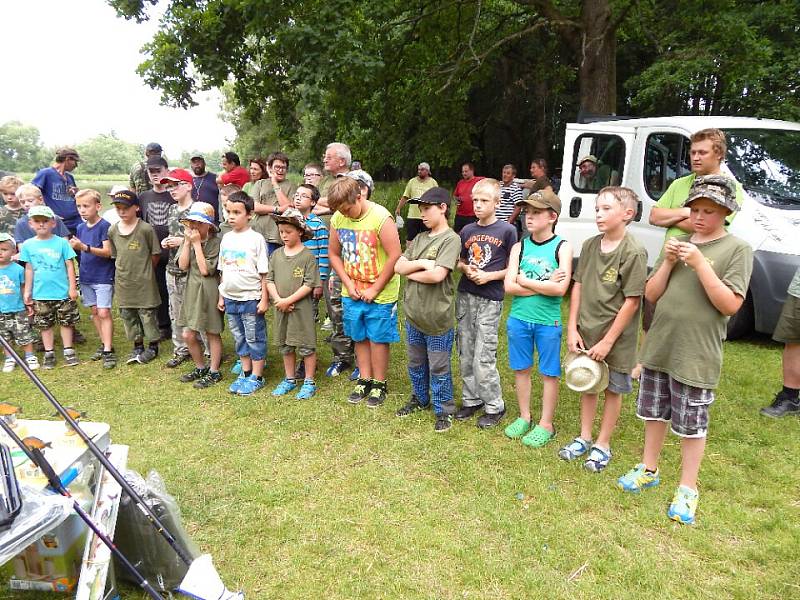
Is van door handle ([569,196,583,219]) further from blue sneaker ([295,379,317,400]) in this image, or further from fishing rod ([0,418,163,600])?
fishing rod ([0,418,163,600])

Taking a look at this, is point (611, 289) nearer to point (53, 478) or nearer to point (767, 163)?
point (53, 478)

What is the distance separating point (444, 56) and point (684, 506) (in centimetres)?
1122

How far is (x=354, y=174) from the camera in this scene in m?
4.31

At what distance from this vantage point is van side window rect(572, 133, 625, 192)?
668 cm

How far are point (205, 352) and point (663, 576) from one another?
4.29 metres

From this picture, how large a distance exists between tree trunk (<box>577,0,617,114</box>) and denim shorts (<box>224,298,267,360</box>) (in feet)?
22.6

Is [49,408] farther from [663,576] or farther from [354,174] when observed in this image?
[663,576]

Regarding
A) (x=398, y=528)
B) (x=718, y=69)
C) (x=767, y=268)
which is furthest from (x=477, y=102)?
(x=398, y=528)

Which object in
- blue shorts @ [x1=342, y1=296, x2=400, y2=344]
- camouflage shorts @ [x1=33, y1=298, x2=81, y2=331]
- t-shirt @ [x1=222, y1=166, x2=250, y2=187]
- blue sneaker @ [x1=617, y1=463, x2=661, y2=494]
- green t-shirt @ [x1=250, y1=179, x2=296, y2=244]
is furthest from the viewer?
t-shirt @ [x1=222, y1=166, x2=250, y2=187]

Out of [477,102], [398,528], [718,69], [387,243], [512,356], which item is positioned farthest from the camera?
[477,102]

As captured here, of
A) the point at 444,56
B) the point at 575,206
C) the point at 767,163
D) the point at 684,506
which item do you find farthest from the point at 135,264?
the point at 444,56

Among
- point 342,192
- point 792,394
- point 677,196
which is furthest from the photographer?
point 792,394

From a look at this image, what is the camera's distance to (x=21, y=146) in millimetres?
56688

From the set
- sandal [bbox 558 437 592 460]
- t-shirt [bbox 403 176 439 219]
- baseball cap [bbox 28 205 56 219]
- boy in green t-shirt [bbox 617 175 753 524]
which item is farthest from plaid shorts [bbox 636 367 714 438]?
t-shirt [bbox 403 176 439 219]
